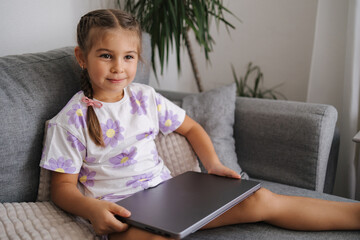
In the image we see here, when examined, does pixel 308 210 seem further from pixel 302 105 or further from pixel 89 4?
pixel 89 4

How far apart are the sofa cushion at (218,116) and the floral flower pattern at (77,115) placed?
52 cm

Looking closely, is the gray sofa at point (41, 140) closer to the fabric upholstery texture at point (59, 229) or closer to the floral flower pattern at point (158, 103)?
the fabric upholstery texture at point (59, 229)

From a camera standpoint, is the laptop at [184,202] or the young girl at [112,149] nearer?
the laptop at [184,202]

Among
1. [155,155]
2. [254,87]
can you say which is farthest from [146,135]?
[254,87]

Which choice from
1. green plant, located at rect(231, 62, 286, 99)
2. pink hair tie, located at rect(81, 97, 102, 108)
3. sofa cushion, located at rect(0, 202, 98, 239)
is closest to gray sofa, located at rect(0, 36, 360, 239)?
sofa cushion, located at rect(0, 202, 98, 239)

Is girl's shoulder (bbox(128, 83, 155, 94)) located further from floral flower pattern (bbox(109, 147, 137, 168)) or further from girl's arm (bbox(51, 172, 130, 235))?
girl's arm (bbox(51, 172, 130, 235))

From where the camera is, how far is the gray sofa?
917mm

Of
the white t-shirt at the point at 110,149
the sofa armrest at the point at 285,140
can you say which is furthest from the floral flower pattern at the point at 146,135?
the sofa armrest at the point at 285,140

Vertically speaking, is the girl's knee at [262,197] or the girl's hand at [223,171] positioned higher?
the girl's hand at [223,171]

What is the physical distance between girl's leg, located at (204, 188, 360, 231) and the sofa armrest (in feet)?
1.03

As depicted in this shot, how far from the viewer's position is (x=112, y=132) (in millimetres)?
1064

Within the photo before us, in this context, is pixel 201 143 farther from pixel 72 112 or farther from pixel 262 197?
pixel 72 112

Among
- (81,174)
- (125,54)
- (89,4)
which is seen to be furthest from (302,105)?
(89,4)

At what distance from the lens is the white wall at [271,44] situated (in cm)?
213
